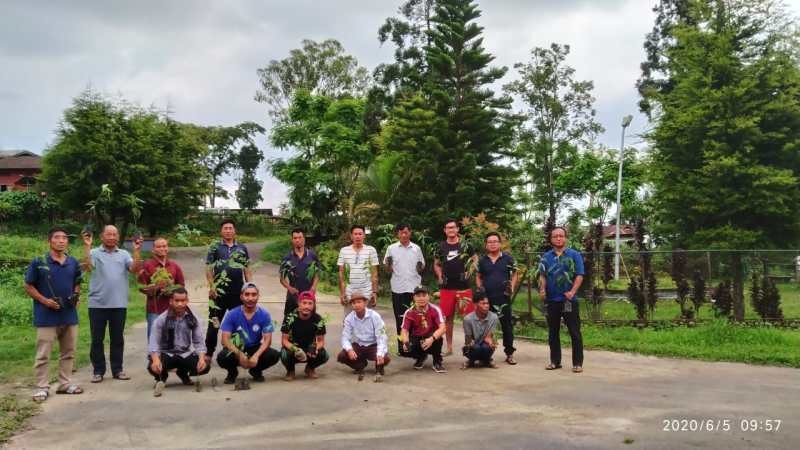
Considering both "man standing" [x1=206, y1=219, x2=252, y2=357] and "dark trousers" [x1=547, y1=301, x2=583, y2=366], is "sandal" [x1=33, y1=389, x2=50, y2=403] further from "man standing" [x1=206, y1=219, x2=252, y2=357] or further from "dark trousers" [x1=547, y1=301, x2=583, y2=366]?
"dark trousers" [x1=547, y1=301, x2=583, y2=366]

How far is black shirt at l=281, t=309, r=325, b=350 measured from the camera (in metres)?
6.55

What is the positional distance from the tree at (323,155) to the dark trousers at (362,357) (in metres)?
16.7

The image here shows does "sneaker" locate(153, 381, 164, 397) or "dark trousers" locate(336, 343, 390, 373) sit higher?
"dark trousers" locate(336, 343, 390, 373)

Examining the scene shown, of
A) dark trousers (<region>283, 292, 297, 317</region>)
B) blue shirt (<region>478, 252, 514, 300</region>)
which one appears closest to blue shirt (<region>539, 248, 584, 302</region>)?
blue shirt (<region>478, 252, 514, 300</region>)

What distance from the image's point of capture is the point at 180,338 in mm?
6156

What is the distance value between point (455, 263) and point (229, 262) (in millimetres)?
2603

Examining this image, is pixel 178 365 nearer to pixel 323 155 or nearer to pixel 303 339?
pixel 303 339

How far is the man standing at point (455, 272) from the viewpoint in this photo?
7.57 metres

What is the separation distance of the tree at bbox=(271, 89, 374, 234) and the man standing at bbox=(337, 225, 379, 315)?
15.9 m

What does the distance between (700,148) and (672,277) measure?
16.5ft

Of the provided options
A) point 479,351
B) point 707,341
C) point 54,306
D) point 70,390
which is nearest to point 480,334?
point 479,351

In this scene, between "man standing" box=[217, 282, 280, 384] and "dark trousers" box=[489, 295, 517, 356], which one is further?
"dark trousers" box=[489, 295, 517, 356]

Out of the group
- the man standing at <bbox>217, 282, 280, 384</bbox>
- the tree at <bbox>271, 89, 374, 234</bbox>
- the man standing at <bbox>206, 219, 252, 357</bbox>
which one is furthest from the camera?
the tree at <bbox>271, 89, 374, 234</bbox>

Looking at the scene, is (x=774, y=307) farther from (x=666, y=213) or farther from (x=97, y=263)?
(x=97, y=263)
